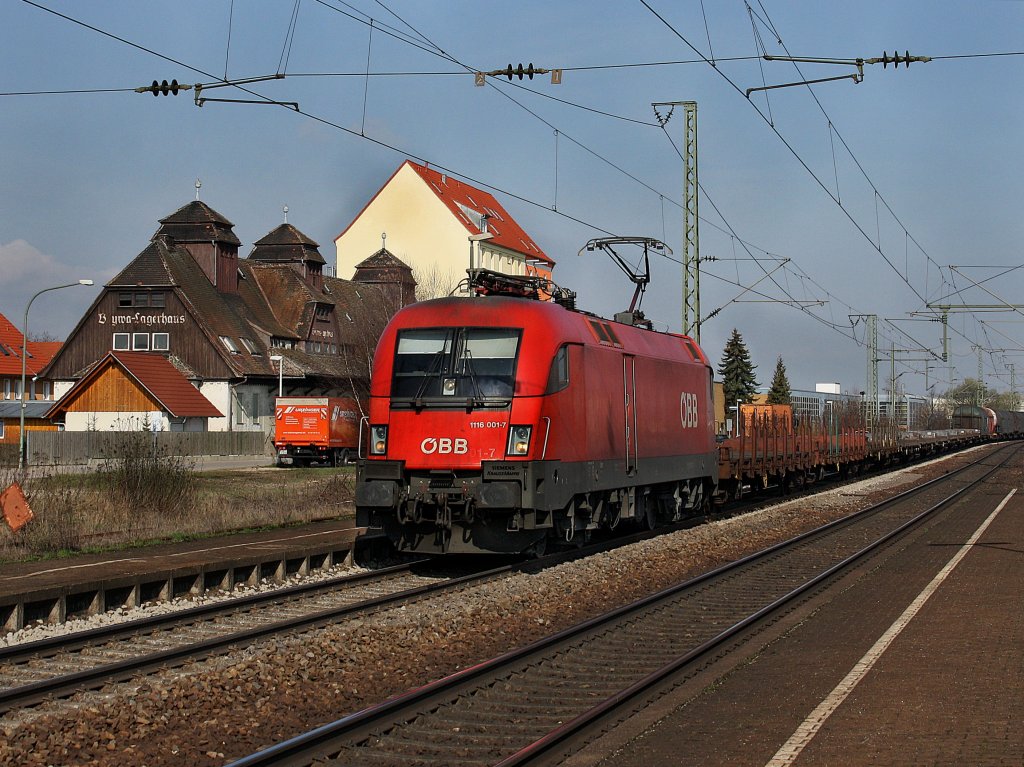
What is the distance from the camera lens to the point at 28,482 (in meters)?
21.6

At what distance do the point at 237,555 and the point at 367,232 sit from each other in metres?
67.7

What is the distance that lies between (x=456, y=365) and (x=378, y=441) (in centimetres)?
147

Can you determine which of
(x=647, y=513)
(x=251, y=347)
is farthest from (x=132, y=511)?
(x=251, y=347)

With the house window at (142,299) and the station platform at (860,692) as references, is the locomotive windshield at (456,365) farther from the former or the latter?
the house window at (142,299)

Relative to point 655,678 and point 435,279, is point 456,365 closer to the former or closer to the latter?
point 655,678

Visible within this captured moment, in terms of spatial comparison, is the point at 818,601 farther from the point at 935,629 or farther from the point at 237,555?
the point at 237,555

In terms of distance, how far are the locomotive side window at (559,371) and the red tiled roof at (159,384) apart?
144ft

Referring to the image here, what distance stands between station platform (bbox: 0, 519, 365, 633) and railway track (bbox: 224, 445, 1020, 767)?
5329 mm

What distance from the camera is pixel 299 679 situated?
9.31 metres

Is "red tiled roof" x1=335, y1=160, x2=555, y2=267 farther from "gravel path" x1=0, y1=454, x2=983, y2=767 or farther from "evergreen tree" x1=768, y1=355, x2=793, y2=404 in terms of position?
"gravel path" x1=0, y1=454, x2=983, y2=767

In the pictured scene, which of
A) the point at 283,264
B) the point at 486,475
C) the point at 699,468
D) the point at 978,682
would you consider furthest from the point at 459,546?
the point at 283,264

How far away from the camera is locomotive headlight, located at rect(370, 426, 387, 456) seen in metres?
15.5

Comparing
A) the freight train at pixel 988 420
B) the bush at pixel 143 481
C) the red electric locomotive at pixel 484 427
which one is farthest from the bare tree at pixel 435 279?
the red electric locomotive at pixel 484 427

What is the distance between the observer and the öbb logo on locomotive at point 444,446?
49.1 ft
